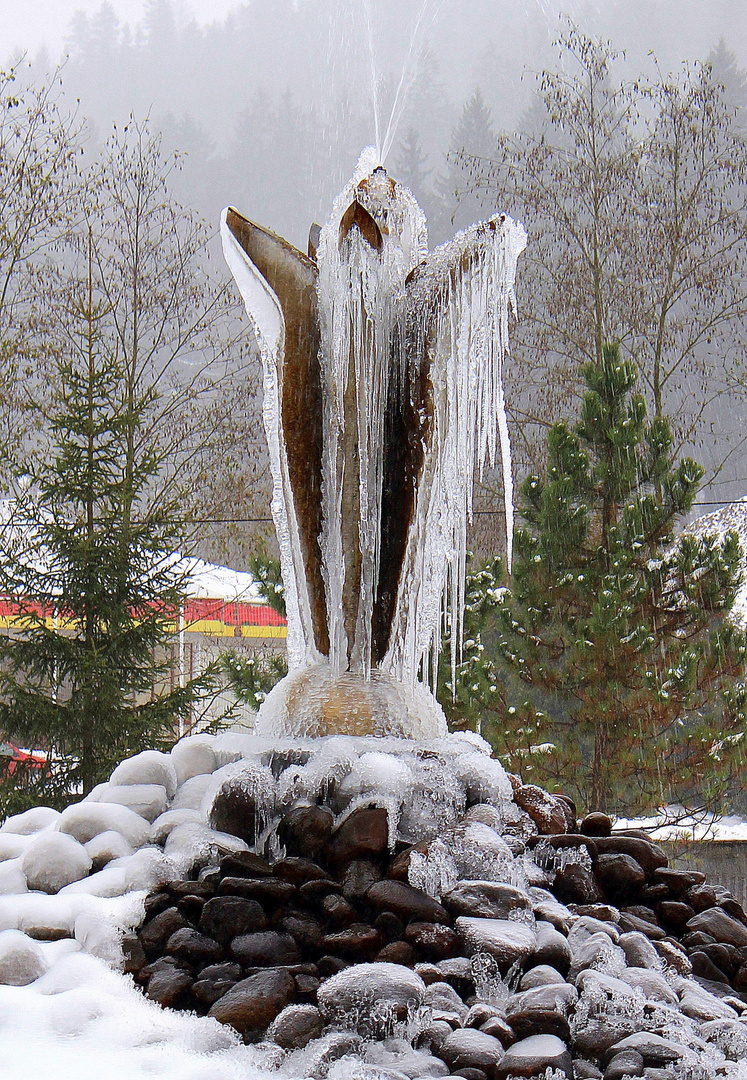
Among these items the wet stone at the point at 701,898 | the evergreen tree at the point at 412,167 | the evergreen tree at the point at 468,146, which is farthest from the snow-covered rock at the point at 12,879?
the evergreen tree at the point at 412,167

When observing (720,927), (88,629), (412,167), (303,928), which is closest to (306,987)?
(303,928)

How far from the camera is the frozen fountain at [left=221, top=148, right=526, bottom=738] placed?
11.6 feet

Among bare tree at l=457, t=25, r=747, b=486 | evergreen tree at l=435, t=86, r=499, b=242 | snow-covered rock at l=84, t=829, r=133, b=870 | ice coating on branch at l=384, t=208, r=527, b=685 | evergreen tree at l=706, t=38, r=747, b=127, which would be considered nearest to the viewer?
snow-covered rock at l=84, t=829, r=133, b=870

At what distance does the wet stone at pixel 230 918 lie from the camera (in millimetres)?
2547

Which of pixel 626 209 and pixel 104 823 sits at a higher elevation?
pixel 626 209

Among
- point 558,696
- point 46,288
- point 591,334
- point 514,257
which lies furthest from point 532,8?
point 514,257

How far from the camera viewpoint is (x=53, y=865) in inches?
117

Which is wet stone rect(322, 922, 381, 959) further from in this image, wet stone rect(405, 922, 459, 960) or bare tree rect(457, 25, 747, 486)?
bare tree rect(457, 25, 747, 486)

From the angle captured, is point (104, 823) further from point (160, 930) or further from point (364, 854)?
point (364, 854)

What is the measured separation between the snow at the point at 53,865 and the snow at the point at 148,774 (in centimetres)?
46

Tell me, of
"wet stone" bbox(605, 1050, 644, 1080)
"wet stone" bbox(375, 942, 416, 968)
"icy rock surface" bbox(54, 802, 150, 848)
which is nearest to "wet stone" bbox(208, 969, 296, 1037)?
"wet stone" bbox(375, 942, 416, 968)

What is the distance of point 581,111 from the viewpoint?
1189cm

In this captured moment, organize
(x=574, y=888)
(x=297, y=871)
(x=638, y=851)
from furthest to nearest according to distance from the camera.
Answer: (x=638, y=851), (x=574, y=888), (x=297, y=871)

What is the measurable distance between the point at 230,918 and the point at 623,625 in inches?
206
